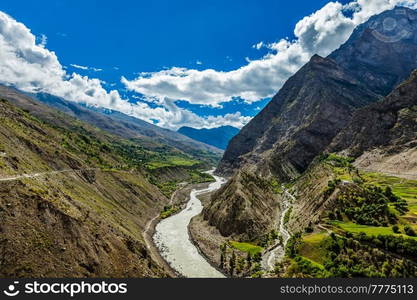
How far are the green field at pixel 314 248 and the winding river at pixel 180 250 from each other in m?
23.4

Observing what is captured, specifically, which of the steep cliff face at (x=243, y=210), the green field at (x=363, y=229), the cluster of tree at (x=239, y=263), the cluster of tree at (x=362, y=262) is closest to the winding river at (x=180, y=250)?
the cluster of tree at (x=239, y=263)

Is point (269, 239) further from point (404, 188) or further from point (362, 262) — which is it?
point (404, 188)

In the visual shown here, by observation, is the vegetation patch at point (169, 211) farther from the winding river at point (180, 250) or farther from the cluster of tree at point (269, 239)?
Answer: the cluster of tree at point (269, 239)

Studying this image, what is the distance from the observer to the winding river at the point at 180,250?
92.9 metres

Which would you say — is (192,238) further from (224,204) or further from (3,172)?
(3,172)

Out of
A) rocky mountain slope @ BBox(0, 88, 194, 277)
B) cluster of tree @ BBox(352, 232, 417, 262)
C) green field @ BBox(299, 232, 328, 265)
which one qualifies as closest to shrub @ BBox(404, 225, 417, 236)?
cluster of tree @ BBox(352, 232, 417, 262)

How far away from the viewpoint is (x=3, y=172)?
78000 mm

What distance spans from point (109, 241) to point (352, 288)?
5860 centimetres

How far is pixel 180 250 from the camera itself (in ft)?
364

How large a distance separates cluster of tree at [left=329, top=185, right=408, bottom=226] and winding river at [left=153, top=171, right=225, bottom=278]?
44123mm

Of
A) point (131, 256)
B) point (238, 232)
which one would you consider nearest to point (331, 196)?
point (238, 232)

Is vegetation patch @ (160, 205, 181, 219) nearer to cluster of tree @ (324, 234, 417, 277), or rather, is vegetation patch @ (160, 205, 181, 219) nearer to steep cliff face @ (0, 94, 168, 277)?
steep cliff face @ (0, 94, 168, 277)

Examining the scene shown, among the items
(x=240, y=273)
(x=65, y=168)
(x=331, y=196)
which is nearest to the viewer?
(x=240, y=273)

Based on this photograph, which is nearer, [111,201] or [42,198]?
[42,198]
